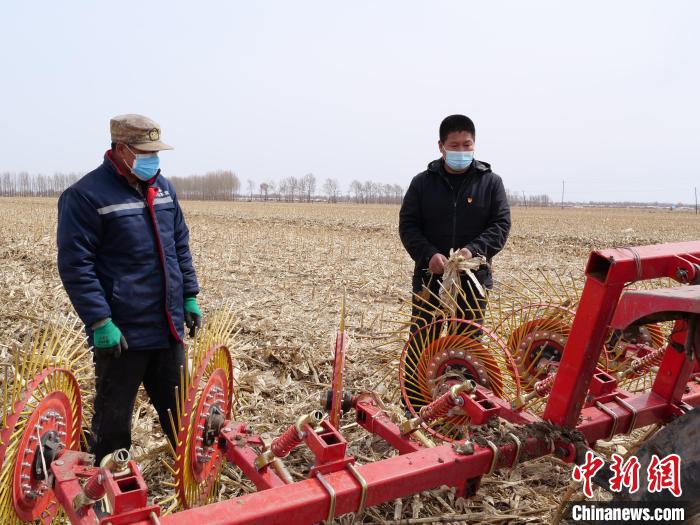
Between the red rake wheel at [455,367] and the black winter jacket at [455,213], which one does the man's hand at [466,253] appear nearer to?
the black winter jacket at [455,213]

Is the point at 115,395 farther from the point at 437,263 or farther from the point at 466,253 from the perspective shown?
the point at 466,253

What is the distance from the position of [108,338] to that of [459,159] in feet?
8.28

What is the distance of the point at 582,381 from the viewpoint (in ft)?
7.34

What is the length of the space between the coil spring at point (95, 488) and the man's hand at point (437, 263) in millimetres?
2479

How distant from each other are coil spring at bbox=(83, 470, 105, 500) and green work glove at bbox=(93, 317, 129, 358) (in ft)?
3.05

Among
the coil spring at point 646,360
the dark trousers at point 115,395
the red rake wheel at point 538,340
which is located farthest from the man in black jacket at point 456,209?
the dark trousers at point 115,395

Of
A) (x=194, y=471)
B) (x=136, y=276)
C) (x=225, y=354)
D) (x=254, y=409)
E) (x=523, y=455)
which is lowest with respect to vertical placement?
(x=254, y=409)

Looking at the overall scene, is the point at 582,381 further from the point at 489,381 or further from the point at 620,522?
the point at 489,381

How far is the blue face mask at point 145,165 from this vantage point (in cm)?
272

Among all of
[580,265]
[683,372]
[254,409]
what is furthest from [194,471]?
[580,265]

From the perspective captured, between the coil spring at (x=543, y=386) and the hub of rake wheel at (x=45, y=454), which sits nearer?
the hub of rake wheel at (x=45, y=454)

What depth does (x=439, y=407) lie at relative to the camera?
2.56 meters

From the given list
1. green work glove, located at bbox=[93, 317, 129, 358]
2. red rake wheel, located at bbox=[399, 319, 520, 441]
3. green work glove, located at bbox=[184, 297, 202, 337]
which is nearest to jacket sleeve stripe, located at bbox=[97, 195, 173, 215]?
green work glove, located at bbox=[93, 317, 129, 358]

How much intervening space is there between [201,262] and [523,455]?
31.2ft
